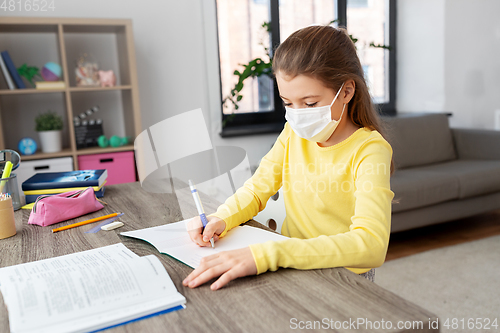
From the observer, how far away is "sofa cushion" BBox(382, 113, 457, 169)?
9.15ft

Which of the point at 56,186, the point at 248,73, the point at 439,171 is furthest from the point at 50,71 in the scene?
the point at 439,171

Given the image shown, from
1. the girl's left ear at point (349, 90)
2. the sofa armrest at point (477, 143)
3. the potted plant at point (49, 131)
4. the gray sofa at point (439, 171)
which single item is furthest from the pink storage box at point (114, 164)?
the sofa armrest at point (477, 143)

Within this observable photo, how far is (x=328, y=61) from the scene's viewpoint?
3.02 feet

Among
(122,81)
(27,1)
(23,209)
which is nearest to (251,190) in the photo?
(23,209)

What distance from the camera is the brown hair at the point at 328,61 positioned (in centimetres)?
91

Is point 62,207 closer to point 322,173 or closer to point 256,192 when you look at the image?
point 256,192

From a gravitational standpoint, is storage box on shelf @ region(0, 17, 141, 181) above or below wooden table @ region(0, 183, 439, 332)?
above

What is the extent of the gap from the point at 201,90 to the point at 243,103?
397 millimetres

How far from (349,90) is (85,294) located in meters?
0.71

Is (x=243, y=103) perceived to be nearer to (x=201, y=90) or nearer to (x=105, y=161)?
(x=201, y=90)

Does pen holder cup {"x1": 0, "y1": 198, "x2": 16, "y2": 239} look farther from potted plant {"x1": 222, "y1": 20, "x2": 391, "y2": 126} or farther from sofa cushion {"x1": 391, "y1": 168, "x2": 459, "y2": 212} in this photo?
potted plant {"x1": 222, "y1": 20, "x2": 391, "y2": 126}

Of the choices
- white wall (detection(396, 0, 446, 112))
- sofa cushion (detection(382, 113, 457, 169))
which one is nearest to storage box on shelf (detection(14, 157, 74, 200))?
sofa cushion (detection(382, 113, 457, 169))

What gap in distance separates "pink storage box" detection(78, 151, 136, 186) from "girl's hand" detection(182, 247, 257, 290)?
1.90m

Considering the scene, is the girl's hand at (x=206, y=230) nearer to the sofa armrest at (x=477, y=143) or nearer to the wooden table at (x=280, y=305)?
the wooden table at (x=280, y=305)
